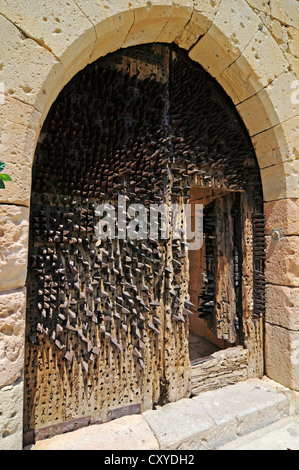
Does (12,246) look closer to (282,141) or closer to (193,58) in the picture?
(193,58)

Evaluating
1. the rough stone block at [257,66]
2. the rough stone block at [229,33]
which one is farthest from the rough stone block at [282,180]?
the rough stone block at [229,33]

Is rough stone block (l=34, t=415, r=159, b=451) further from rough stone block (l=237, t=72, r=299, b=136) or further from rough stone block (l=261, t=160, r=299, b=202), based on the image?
rough stone block (l=237, t=72, r=299, b=136)

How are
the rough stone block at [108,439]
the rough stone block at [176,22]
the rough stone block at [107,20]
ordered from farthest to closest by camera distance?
the rough stone block at [176,22]
the rough stone block at [108,439]
the rough stone block at [107,20]

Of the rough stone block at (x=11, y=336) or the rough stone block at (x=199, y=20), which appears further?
the rough stone block at (x=199, y=20)

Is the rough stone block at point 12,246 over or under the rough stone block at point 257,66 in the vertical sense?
under

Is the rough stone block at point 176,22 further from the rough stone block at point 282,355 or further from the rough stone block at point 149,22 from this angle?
the rough stone block at point 282,355

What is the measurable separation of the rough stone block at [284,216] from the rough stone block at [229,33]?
1.60 m

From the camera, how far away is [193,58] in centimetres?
272

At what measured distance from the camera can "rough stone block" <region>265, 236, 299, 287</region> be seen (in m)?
2.82

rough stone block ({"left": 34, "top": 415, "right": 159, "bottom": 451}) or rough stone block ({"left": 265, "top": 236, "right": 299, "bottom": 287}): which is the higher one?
rough stone block ({"left": 265, "top": 236, "right": 299, "bottom": 287})

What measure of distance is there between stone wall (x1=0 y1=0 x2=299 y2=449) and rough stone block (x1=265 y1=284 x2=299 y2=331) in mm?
11

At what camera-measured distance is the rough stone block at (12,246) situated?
1.61 m

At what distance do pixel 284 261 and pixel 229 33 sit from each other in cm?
238

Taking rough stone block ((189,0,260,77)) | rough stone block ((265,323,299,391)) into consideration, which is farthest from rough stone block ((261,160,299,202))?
rough stone block ((265,323,299,391))
